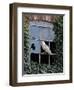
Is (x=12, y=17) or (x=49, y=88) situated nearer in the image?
(x=12, y=17)

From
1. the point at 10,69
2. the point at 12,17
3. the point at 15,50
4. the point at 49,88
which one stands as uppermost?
the point at 12,17

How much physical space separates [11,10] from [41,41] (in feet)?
0.88

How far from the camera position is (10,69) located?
1.67m

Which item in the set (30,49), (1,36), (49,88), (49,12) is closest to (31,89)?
(49,88)

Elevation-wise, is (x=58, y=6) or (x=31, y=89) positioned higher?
(x=58, y=6)

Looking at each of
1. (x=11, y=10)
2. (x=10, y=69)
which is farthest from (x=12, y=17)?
(x=10, y=69)

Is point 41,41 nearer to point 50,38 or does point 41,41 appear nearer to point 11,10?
point 50,38

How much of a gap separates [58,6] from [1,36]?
1.38 feet

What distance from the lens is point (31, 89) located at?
1.74 m

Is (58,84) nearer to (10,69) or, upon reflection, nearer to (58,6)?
(10,69)

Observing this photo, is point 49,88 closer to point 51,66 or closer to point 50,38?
point 51,66

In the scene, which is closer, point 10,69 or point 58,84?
point 10,69

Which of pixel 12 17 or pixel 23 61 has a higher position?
pixel 12 17

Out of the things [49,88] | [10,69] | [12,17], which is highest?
[12,17]
